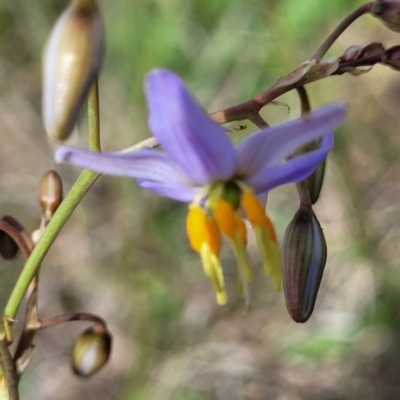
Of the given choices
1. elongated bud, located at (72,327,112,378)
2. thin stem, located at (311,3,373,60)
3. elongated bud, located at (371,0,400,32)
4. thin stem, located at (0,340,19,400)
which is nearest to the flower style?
thin stem, located at (311,3,373,60)

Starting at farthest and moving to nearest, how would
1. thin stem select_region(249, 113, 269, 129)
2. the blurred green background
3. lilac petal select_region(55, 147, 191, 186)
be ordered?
the blurred green background < thin stem select_region(249, 113, 269, 129) < lilac petal select_region(55, 147, 191, 186)

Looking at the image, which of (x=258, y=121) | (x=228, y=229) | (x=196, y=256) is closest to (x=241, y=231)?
(x=228, y=229)

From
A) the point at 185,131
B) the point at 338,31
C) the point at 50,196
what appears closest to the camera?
the point at 185,131

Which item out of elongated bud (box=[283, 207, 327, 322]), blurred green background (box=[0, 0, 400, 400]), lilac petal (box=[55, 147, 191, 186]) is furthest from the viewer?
blurred green background (box=[0, 0, 400, 400])

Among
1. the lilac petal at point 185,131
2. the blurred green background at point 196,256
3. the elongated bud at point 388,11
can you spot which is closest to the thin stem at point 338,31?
the elongated bud at point 388,11

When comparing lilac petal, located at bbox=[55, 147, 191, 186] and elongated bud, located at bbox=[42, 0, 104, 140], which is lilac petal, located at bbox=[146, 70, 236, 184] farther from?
elongated bud, located at bbox=[42, 0, 104, 140]

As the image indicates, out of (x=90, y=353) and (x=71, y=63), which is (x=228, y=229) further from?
(x=90, y=353)

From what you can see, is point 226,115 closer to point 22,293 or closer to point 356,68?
point 356,68
